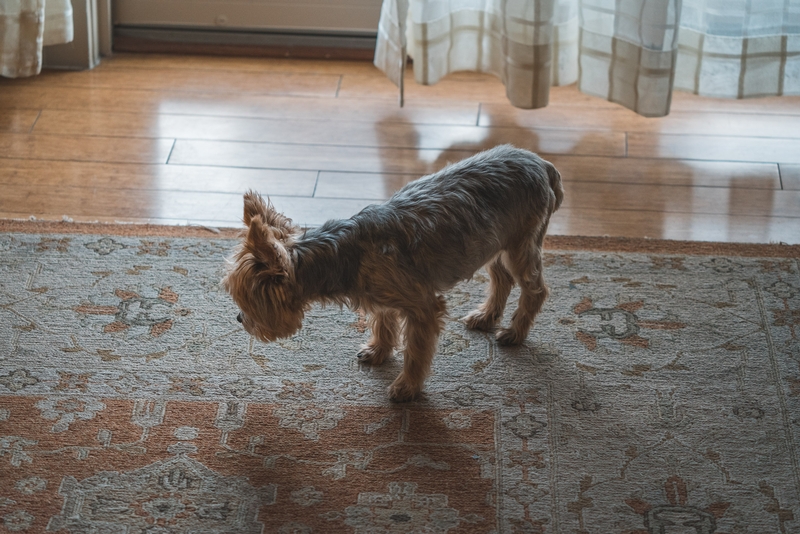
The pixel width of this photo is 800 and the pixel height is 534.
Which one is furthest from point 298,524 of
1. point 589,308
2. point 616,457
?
point 589,308

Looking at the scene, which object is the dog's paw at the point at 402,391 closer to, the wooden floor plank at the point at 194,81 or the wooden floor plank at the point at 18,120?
the wooden floor plank at the point at 194,81

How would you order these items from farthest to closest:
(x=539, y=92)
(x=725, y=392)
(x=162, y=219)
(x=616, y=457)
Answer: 1. (x=539, y=92)
2. (x=162, y=219)
3. (x=725, y=392)
4. (x=616, y=457)

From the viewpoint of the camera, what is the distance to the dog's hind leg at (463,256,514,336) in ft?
7.78

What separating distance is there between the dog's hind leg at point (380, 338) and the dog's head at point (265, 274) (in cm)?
32

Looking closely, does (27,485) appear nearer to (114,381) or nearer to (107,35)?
(114,381)

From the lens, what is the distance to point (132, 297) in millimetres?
2510

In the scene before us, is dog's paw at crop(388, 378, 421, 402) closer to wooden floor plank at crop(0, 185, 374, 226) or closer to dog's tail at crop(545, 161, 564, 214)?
dog's tail at crop(545, 161, 564, 214)

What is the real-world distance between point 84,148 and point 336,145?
91cm

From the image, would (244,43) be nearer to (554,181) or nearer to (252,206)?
(554,181)

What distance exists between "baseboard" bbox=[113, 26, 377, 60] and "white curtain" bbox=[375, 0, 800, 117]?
0.54 m

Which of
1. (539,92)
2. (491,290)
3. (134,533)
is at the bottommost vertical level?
(134,533)

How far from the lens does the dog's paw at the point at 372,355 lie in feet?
7.55

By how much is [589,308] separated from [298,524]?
1.06 m

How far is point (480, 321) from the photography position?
7.94ft
